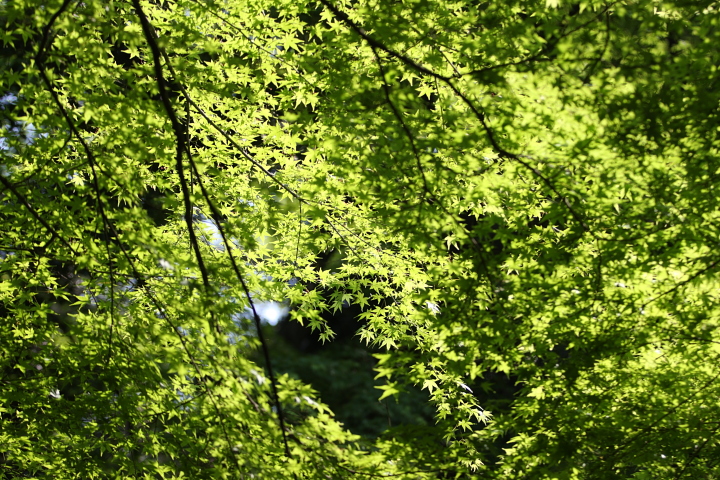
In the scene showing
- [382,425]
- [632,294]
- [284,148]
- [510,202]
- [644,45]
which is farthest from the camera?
[382,425]

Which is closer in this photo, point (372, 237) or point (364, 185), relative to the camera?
point (364, 185)

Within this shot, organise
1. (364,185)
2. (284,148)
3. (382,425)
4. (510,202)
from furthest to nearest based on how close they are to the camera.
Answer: (382,425)
(284,148)
(510,202)
(364,185)

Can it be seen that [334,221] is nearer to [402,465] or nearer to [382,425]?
[402,465]

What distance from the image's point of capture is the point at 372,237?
131 inches

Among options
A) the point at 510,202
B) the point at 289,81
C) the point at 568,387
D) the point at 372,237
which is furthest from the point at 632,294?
the point at 289,81

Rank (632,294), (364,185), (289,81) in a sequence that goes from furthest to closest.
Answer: (289,81) → (364,185) → (632,294)

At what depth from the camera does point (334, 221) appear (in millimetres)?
3297

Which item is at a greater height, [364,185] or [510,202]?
[510,202]

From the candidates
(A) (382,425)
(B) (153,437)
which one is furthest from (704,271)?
(A) (382,425)

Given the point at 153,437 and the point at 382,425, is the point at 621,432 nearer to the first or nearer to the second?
the point at 153,437

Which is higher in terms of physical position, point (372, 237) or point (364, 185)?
point (372, 237)

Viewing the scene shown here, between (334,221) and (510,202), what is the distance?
3.65 ft

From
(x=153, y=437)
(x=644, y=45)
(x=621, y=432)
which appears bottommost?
(x=153, y=437)

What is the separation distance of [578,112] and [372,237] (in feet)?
5.14
